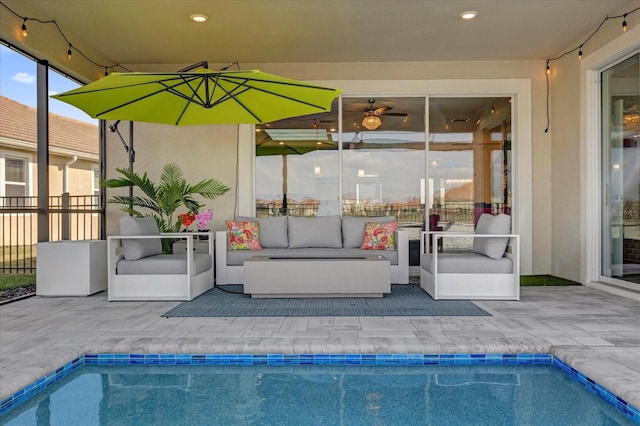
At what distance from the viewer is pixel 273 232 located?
5984 mm

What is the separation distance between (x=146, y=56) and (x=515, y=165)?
5024 mm

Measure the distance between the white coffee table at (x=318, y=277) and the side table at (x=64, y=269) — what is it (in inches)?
65.8

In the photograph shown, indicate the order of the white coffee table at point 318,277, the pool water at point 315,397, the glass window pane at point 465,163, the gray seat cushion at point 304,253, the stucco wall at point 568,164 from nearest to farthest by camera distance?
the pool water at point 315,397, the white coffee table at point 318,277, the gray seat cushion at point 304,253, the stucco wall at point 568,164, the glass window pane at point 465,163

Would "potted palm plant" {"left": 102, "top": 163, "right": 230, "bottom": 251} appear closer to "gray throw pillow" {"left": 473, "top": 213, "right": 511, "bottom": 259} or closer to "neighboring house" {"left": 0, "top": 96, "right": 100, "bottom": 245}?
"neighboring house" {"left": 0, "top": 96, "right": 100, "bottom": 245}

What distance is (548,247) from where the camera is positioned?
253 inches

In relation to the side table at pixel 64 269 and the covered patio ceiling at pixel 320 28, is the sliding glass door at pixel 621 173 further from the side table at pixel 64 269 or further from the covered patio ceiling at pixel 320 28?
the side table at pixel 64 269

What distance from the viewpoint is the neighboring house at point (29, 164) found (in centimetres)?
464

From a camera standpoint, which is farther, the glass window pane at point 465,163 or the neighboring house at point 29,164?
the glass window pane at point 465,163

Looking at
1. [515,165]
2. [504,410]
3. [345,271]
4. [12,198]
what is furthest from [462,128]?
[12,198]

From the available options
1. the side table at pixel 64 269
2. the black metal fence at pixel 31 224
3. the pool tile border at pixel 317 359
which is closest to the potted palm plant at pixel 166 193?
the black metal fence at pixel 31 224

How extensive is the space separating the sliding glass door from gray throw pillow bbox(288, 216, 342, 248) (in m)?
2.99

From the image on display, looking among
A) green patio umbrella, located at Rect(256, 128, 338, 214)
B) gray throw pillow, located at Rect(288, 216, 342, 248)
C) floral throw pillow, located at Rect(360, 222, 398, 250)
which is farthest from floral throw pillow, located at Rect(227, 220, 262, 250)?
floral throw pillow, located at Rect(360, 222, 398, 250)

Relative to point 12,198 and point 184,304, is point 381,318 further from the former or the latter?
point 12,198

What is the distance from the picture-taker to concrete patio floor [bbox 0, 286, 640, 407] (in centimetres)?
272
